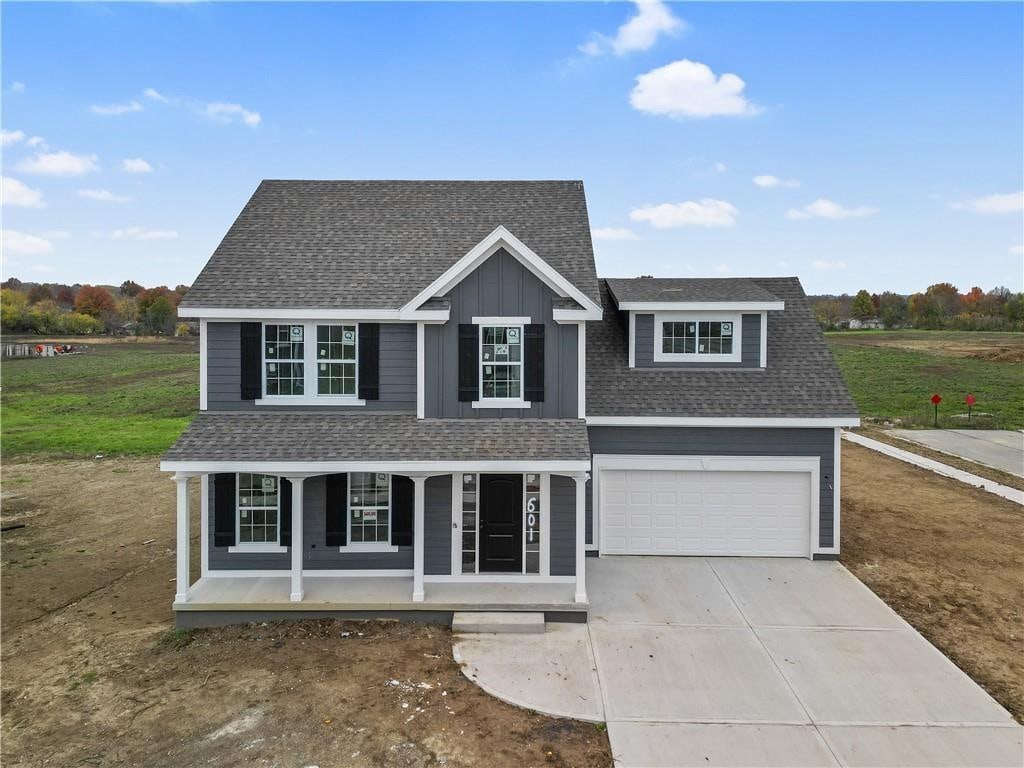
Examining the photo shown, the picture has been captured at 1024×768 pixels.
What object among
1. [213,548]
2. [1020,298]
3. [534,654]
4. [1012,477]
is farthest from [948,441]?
[1020,298]

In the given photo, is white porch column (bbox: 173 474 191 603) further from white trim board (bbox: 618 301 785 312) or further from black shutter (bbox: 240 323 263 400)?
white trim board (bbox: 618 301 785 312)

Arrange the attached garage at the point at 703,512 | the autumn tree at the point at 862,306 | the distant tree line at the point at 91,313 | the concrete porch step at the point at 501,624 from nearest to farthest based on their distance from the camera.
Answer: the concrete porch step at the point at 501,624 → the attached garage at the point at 703,512 → the distant tree line at the point at 91,313 → the autumn tree at the point at 862,306

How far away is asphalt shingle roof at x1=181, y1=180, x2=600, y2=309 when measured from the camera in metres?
11.0

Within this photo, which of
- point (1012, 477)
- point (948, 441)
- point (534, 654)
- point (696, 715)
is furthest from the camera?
point (948, 441)

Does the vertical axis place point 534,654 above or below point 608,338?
below

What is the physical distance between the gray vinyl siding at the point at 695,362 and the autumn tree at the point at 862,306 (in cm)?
8958

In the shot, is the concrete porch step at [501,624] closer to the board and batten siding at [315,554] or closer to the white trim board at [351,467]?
the board and batten siding at [315,554]

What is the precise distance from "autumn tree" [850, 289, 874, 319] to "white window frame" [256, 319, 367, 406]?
95670 millimetres

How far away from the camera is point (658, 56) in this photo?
20.0 metres

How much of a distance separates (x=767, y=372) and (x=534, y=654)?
7.71 meters

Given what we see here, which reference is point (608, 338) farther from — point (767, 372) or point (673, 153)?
point (673, 153)

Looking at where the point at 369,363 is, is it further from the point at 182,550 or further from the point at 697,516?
the point at 697,516

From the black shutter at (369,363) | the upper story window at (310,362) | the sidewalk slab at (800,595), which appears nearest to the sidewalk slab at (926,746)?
the sidewalk slab at (800,595)

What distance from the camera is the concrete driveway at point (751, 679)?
6375mm
